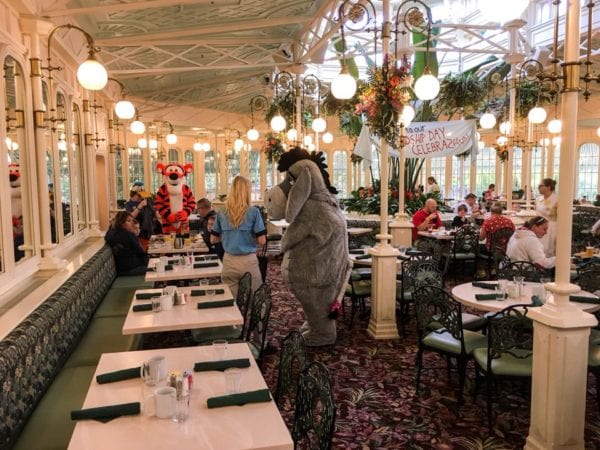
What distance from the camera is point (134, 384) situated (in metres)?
2.74

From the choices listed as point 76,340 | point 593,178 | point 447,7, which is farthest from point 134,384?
Result: point 593,178

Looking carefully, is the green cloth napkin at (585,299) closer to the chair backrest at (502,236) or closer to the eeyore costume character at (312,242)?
the eeyore costume character at (312,242)

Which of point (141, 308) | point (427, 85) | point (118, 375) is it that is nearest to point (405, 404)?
→ point (141, 308)

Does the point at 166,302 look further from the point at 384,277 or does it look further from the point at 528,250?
the point at 528,250

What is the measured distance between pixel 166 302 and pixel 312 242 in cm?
169

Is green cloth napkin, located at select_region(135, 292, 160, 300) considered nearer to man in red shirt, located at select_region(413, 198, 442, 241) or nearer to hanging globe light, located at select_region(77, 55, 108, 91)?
hanging globe light, located at select_region(77, 55, 108, 91)

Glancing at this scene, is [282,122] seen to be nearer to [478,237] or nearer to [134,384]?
[478,237]

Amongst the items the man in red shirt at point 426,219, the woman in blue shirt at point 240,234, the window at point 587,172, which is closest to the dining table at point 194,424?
the woman in blue shirt at point 240,234

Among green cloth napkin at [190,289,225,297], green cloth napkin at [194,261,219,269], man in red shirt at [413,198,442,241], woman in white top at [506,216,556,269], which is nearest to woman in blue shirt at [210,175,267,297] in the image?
green cloth napkin at [194,261,219,269]

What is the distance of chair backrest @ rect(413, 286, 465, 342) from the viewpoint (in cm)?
397

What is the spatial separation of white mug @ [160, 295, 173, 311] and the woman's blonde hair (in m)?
1.43

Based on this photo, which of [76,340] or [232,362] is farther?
[76,340]

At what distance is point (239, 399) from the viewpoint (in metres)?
2.47

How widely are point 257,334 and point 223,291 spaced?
2.04 ft
